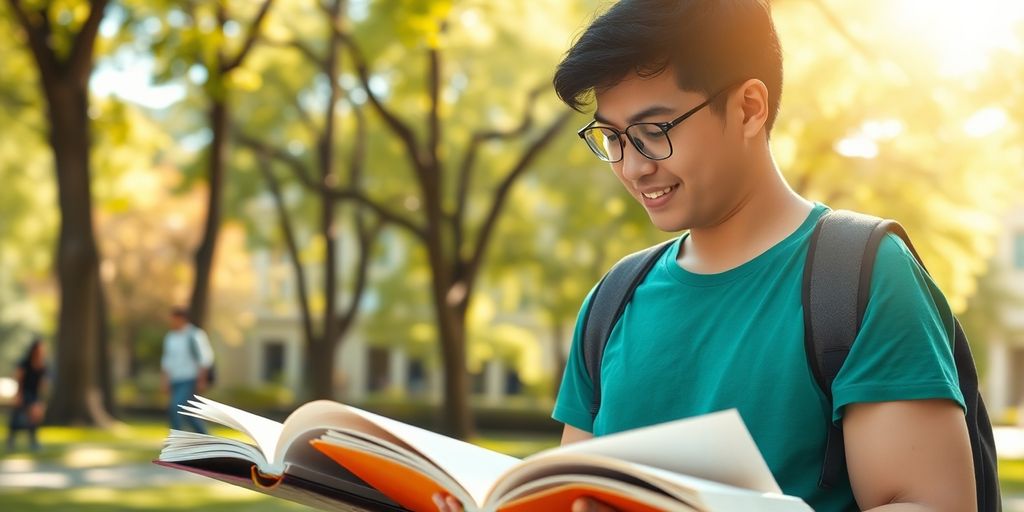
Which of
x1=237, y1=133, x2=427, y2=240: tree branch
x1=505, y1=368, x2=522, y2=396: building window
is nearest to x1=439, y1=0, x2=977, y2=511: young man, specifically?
x1=237, y1=133, x2=427, y2=240: tree branch

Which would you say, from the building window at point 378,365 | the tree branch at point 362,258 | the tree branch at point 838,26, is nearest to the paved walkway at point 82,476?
the tree branch at point 838,26

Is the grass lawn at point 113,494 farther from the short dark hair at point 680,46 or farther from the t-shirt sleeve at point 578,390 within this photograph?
the short dark hair at point 680,46

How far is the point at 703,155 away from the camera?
2.18 m

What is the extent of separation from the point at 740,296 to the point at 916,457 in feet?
1.45

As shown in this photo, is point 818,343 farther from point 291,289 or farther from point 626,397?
point 291,289

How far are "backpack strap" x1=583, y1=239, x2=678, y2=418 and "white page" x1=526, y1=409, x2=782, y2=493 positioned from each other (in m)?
0.69

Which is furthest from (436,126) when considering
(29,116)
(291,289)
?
(291,289)

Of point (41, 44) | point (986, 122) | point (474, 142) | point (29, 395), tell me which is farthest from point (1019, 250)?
point (29, 395)

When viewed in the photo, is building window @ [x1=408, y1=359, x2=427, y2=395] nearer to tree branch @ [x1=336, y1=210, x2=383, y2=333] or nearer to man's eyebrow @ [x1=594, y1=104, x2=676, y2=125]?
tree branch @ [x1=336, y1=210, x2=383, y2=333]

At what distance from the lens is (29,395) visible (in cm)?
1644

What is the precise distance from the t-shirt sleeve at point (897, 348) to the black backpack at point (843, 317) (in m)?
0.03

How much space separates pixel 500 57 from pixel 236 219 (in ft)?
25.4

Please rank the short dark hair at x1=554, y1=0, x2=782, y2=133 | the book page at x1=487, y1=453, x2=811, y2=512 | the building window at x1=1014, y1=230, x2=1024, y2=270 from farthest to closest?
the building window at x1=1014, y1=230, x2=1024, y2=270 → the short dark hair at x1=554, y1=0, x2=782, y2=133 → the book page at x1=487, y1=453, x2=811, y2=512

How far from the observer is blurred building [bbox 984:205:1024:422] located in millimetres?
50062
